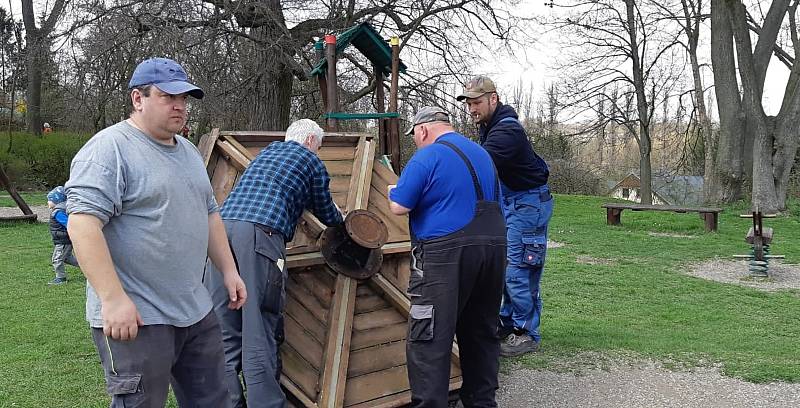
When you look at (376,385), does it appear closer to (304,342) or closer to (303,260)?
(304,342)

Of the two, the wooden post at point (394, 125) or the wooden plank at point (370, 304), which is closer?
the wooden plank at point (370, 304)

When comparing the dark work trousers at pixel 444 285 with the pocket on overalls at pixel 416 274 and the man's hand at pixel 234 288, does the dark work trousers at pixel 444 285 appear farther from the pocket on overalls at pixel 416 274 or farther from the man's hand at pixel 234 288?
the man's hand at pixel 234 288

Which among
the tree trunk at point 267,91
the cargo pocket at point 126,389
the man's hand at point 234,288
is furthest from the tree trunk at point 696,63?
the cargo pocket at point 126,389

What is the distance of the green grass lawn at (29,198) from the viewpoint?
19844 mm

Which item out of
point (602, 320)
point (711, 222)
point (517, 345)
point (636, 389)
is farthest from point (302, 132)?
point (711, 222)

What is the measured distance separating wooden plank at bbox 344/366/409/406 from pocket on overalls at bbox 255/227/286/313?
71 centimetres

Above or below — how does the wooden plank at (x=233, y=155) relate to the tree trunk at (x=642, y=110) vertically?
below

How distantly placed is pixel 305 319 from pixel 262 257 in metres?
0.70

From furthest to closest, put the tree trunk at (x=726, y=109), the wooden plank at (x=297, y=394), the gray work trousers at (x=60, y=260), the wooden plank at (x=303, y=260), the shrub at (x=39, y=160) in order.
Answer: the shrub at (x=39, y=160) → the tree trunk at (x=726, y=109) → the gray work trousers at (x=60, y=260) → the wooden plank at (x=303, y=260) → the wooden plank at (x=297, y=394)

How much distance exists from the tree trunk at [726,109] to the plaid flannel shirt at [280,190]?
1775 centimetres

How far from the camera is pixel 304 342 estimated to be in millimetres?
4410

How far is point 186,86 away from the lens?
291 centimetres

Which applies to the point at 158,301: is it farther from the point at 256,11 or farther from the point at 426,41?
the point at 426,41

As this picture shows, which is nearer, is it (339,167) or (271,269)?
(271,269)
